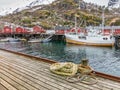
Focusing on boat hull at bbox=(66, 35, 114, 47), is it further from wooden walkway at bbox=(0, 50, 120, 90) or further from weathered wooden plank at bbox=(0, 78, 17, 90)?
weathered wooden plank at bbox=(0, 78, 17, 90)

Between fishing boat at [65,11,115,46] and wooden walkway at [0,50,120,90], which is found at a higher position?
wooden walkway at [0,50,120,90]

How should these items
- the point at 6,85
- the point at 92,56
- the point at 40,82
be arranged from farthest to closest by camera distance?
the point at 92,56 → the point at 40,82 → the point at 6,85

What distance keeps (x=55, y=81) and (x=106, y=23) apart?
12547 centimetres

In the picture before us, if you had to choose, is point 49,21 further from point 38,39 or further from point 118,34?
point 118,34

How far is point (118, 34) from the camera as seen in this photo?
7300 centimetres

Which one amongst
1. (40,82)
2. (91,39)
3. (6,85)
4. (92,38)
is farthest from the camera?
(92,38)

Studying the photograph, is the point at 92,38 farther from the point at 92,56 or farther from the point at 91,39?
the point at 92,56

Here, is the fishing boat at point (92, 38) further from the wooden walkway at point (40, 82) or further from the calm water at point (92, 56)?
the wooden walkway at point (40, 82)

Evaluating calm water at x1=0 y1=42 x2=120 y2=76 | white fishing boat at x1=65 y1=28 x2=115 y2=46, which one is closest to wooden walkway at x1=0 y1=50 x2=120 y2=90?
calm water at x1=0 y1=42 x2=120 y2=76

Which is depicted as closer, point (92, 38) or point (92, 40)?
point (92, 40)

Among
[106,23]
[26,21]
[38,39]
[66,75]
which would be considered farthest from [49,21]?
[66,75]

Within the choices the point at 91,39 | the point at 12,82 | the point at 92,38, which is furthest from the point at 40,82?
the point at 92,38

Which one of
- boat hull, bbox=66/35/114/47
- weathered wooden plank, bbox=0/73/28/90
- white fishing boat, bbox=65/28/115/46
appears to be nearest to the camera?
weathered wooden plank, bbox=0/73/28/90

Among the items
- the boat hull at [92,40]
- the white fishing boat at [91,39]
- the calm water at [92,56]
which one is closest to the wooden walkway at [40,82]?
the calm water at [92,56]
